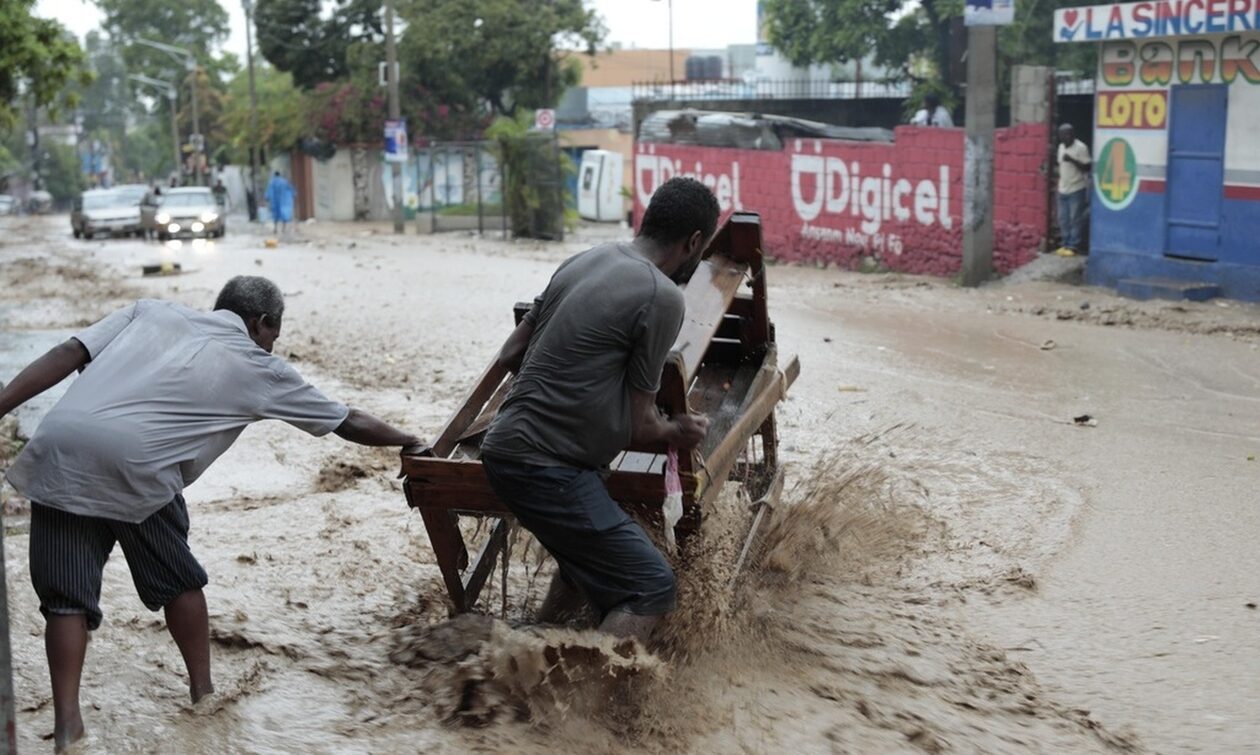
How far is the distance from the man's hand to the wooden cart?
3.3 inches

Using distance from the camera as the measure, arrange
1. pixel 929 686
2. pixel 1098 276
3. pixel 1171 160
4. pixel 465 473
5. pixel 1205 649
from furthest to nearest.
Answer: pixel 1098 276
pixel 1171 160
pixel 1205 649
pixel 929 686
pixel 465 473

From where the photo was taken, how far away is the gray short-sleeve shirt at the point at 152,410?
158 inches

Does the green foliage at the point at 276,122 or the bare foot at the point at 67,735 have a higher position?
the green foliage at the point at 276,122

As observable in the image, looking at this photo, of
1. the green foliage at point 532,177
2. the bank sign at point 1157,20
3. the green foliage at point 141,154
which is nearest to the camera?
the bank sign at point 1157,20

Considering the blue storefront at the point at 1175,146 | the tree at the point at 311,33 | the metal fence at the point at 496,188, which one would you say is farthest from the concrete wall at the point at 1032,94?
the tree at the point at 311,33

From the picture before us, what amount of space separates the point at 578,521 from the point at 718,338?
1.92 metres

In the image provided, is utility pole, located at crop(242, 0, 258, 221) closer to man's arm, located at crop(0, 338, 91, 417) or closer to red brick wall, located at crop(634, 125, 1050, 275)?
red brick wall, located at crop(634, 125, 1050, 275)

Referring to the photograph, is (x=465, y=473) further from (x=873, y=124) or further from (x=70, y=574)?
(x=873, y=124)

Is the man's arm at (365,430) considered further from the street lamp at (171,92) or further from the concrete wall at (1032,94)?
the street lamp at (171,92)

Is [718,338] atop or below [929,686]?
atop

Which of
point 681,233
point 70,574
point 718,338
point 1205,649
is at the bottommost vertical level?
point 1205,649

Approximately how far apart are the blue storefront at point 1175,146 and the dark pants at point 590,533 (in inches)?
445


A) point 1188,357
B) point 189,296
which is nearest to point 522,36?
point 189,296

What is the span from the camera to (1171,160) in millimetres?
14711
